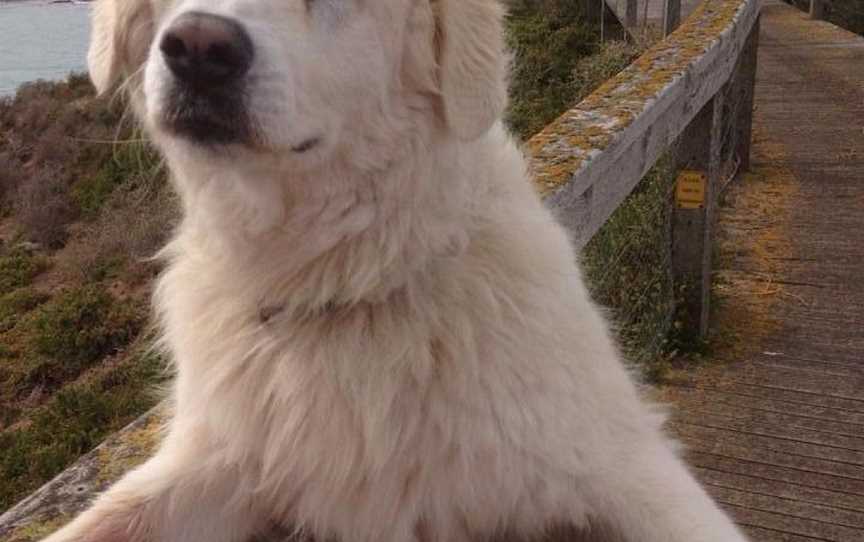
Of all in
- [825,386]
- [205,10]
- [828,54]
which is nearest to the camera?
[205,10]

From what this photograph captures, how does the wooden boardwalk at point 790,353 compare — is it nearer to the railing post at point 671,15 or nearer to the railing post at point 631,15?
the railing post at point 671,15

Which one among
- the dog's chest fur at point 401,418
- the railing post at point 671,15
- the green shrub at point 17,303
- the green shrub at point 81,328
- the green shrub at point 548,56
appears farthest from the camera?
the green shrub at point 17,303

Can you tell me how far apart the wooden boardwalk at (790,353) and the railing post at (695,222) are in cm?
25

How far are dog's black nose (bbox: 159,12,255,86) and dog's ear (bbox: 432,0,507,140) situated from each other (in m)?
0.48

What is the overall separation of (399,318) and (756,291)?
11.8 feet

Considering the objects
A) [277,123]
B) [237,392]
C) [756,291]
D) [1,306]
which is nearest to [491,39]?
[277,123]

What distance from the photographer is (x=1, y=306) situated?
19500 millimetres

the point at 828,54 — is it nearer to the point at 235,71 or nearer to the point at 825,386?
the point at 825,386

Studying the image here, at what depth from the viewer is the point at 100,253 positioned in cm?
1995

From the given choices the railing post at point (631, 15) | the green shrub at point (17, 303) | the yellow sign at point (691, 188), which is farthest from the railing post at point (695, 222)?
the green shrub at point (17, 303)

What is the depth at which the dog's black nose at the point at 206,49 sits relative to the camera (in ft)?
5.84

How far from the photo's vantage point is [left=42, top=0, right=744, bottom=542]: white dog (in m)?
1.91

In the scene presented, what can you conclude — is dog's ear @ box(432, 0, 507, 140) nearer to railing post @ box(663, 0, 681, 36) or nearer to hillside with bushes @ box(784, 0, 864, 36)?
railing post @ box(663, 0, 681, 36)

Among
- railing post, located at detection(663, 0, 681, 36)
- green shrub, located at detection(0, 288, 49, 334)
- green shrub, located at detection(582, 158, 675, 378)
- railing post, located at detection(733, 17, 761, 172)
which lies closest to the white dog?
green shrub, located at detection(582, 158, 675, 378)
